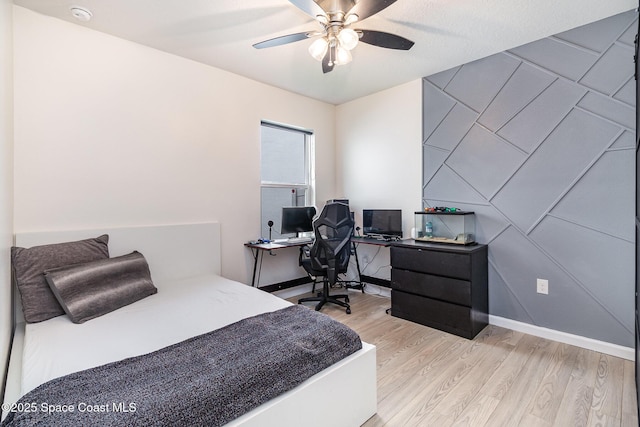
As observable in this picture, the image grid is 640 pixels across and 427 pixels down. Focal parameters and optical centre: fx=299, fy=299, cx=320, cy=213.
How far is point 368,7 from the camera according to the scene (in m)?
1.78

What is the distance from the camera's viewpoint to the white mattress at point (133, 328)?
4.36ft

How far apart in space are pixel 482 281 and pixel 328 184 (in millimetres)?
2318

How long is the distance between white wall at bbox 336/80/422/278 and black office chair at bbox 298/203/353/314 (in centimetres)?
85

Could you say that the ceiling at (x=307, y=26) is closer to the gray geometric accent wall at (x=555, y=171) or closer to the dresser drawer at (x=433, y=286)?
the gray geometric accent wall at (x=555, y=171)

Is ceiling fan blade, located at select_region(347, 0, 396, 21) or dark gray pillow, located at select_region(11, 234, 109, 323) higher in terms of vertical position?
ceiling fan blade, located at select_region(347, 0, 396, 21)

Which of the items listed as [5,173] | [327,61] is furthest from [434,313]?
[5,173]

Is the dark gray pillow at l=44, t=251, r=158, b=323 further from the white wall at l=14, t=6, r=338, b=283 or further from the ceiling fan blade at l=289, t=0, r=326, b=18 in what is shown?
the ceiling fan blade at l=289, t=0, r=326, b=18

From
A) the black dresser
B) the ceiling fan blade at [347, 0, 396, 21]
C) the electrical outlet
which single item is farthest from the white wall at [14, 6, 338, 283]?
the electrical outlet

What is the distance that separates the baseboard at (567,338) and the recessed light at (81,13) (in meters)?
4.24

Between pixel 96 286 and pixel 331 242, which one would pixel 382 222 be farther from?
pixel 96 286

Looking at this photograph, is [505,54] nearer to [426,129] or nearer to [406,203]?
[426,129]

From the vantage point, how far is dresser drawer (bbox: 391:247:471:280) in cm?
261

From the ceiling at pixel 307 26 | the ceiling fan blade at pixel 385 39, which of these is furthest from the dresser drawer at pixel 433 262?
the ceiling at pixel 307 26

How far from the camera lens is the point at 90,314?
70.6 inches
